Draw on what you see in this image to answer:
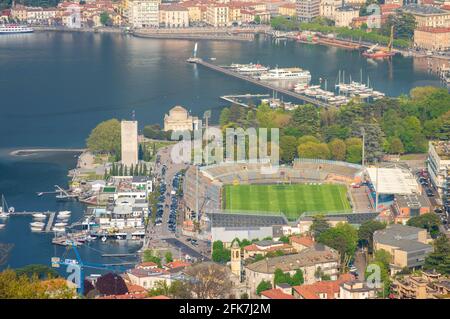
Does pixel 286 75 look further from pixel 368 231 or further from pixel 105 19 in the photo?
pixel 368 231

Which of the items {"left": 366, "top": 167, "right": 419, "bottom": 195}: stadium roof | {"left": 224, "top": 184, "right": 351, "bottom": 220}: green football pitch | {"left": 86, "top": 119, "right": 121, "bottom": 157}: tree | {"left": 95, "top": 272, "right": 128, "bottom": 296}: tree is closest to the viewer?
{"left": 95, "top": 272, "right": 128, "bottom": 296}: tree

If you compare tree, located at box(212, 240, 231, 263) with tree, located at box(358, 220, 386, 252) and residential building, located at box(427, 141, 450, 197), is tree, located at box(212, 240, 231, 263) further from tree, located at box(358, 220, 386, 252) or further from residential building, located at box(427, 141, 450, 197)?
residential building, located at box(427, 141, 450, 197)

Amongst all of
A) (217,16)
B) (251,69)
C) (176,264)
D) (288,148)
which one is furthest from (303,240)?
(217,16)

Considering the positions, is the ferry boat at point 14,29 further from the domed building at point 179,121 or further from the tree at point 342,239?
the tree at point 342,239

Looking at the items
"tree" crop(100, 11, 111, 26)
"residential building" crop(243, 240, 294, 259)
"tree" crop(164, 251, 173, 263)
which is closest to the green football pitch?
"residential building" crop(243, 240, 294, 259)

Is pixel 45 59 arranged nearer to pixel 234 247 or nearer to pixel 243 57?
pixel 243 57
